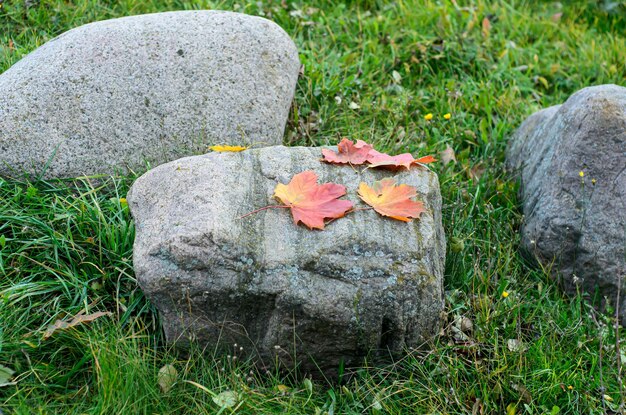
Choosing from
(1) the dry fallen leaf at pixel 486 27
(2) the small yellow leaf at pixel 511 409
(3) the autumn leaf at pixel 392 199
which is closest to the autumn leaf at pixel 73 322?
(3) the autumn leaf at pixel 392 199

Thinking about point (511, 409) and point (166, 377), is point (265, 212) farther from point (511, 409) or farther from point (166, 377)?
point (511, 409)

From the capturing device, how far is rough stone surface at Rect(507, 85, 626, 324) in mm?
3270

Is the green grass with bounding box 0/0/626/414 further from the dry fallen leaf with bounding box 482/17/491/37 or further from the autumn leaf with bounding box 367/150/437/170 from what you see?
the autumn leaf with bounding box 367/150/437/170

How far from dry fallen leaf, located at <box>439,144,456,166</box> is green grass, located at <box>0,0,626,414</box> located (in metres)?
0.07

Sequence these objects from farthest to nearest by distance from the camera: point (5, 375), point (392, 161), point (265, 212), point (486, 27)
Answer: point (486, 27) < point (392, 161) < point (265, 212) < point (5, 375)

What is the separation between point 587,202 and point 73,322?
243 cm

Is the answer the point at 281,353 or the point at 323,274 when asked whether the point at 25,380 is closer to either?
the point at 281,353

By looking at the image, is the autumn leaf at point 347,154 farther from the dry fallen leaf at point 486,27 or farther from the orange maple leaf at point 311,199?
the dry fallen leaf at point 486,27

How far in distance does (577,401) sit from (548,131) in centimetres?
153

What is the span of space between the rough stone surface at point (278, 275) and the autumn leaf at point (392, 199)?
4 cm

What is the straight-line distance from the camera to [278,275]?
2.56 m

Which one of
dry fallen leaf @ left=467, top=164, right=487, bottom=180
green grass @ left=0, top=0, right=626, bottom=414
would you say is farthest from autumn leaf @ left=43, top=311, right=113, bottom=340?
dry fallen leaf @ left=467, top=164, right=487, bottom=180

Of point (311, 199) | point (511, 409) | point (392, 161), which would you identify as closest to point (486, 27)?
point (392, 161)

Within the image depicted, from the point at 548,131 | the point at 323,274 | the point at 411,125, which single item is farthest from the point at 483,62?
the point at 323,274
